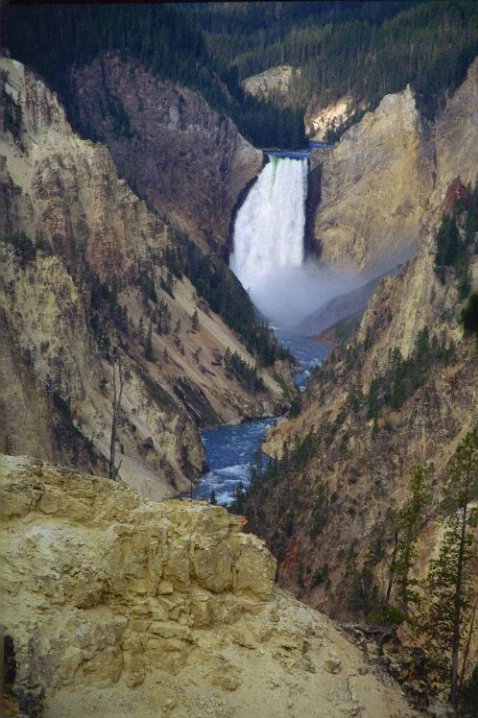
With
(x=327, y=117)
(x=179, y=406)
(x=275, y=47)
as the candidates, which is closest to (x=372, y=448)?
(x=179, y=406)

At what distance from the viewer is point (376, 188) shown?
10894 cm

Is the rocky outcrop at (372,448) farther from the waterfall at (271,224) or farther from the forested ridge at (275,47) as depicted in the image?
the waterfall at (271,224)

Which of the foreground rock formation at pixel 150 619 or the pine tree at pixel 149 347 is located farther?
the pine tree at pixel 149 347

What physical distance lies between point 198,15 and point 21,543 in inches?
4252

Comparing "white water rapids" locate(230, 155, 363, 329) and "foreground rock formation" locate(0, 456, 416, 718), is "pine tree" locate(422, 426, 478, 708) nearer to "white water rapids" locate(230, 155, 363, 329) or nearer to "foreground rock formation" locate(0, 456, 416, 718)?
"foreground rock formation" locate(0, 456, 416, 718)

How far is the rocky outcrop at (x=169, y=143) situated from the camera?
100812mm

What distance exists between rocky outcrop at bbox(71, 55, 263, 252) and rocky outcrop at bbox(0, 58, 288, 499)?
50.6 feet

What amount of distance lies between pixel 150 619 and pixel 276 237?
92.3m

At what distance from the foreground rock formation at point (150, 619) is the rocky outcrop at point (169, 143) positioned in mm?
75988

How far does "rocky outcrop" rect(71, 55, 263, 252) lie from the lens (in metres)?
101

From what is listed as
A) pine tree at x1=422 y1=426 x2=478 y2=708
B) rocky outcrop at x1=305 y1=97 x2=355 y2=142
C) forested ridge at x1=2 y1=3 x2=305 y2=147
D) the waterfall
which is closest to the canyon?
the waterfall

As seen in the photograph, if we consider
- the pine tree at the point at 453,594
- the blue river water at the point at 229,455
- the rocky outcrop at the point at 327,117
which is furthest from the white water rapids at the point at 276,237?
the pine tree at the point at 453,594

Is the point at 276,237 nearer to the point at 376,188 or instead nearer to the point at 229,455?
the point at 376,188

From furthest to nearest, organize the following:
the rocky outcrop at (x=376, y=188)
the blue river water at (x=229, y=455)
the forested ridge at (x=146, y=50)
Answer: the rocky outcrop at (x=376, y=188)
the forested ridge at (x=146, y=50)
the blue river water at (x=229, y=455)
